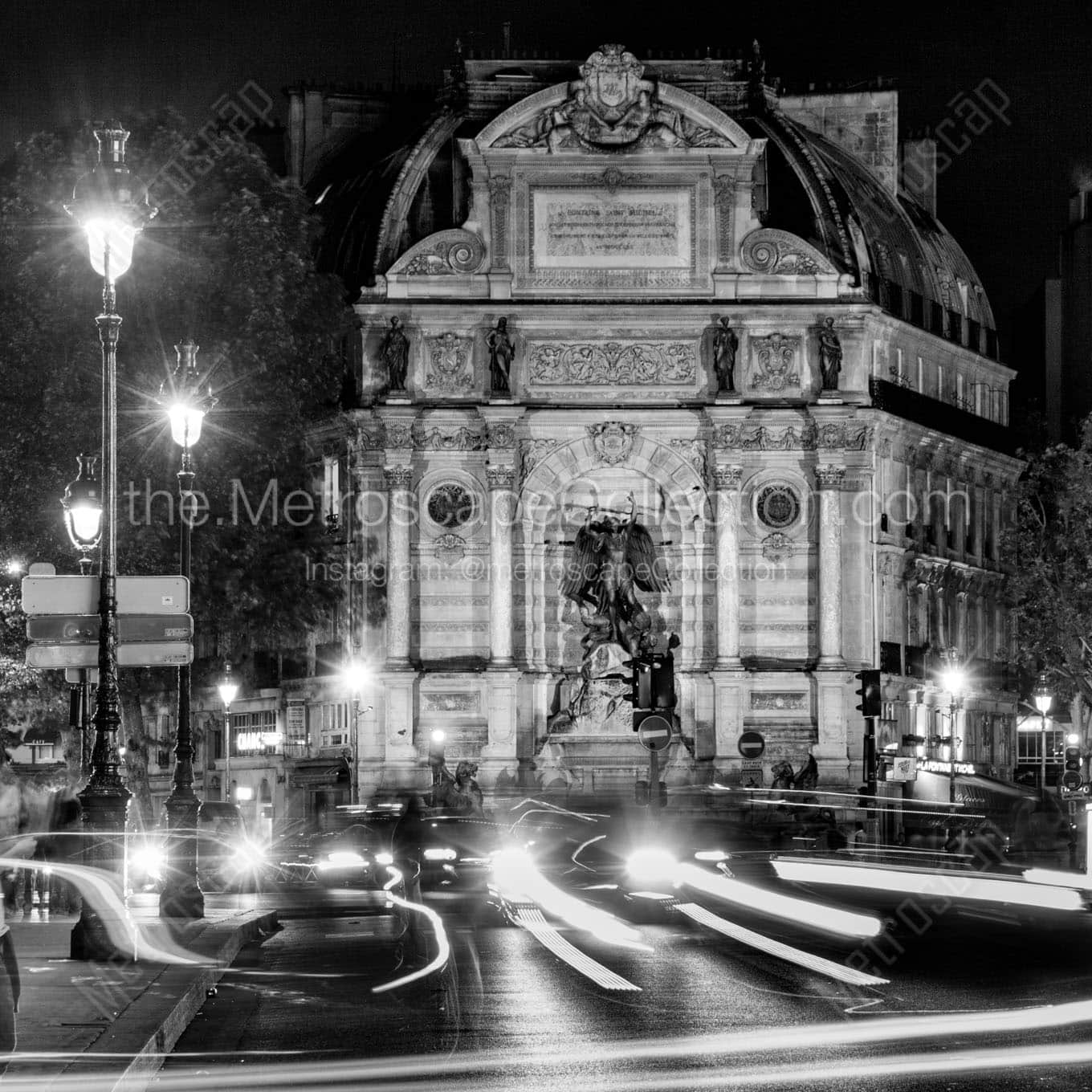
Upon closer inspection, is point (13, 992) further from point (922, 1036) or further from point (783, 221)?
point (783, 221)

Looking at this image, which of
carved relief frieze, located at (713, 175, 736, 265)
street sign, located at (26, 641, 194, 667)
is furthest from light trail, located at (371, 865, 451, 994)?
carved relief frieze, located at (713, 175, 736, 265)

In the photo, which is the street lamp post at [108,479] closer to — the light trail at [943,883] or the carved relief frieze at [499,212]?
the light trail at [943,883]

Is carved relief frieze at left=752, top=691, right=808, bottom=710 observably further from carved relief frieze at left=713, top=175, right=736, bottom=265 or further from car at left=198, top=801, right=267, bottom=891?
car at left=198, top=801, right=267, bottom=891

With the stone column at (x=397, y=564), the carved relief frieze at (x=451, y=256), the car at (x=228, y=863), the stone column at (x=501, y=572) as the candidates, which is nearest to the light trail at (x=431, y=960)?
the car at (x=228, y=863)

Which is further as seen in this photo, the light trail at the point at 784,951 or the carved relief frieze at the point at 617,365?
the carved relief frieze at the point at 617,365

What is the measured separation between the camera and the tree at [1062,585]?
283 ft

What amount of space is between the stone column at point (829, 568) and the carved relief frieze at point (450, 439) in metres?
10.4

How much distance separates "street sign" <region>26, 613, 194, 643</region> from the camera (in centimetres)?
3175

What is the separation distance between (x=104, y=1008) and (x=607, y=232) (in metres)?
60.7

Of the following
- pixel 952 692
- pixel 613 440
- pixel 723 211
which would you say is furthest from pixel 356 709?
pixel 952 692

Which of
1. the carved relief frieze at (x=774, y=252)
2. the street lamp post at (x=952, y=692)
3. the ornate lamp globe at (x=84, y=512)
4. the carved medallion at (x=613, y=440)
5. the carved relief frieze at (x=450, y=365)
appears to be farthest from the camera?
the carved medallion at (x=613, y=440)

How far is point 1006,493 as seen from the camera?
99625mm

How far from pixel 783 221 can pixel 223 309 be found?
27.5 m

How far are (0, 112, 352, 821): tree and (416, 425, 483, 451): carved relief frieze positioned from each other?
17.4 meters
